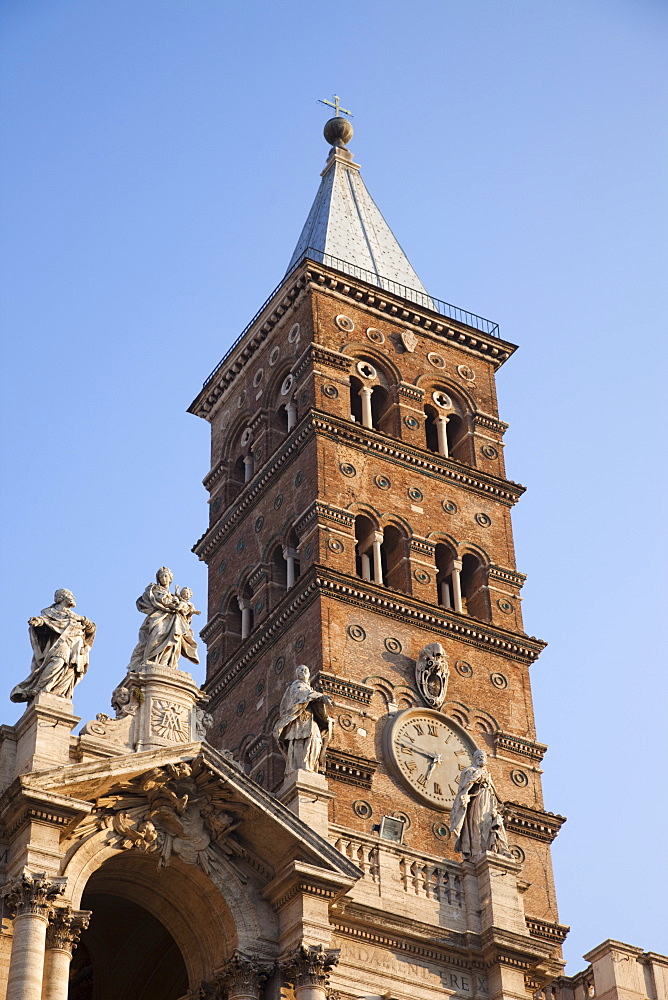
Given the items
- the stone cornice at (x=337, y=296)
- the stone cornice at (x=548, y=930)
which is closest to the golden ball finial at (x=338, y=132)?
the stone cornice at (x=337, y=296)

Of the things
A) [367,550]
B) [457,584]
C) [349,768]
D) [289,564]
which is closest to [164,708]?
[349,768]

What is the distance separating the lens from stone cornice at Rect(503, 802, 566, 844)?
4822cm

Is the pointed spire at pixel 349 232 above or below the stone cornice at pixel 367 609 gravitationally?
above

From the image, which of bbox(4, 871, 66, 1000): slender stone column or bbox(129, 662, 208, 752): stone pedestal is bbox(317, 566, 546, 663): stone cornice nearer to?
bbox(129, 662, 208, 752): stone pedestal

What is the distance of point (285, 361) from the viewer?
56.4m

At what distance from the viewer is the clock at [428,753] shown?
4734 cm

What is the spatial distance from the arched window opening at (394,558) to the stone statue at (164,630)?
688 inches

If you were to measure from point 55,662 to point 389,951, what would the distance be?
25.5 ft

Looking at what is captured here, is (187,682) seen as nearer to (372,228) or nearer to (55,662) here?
(55,662)

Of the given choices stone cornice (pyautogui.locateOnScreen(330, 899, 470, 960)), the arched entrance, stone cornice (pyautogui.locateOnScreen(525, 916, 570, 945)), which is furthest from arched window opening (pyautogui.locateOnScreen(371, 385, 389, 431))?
stone cornice (pyautogui.locateOnScreen(330, 899, 470, 960))

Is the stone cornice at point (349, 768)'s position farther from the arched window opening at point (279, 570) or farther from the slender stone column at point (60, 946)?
the slender stone column at point (60, 946)

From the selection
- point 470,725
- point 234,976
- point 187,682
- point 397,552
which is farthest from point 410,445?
point 234,976

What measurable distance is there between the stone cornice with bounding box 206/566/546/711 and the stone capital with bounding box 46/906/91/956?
20273 mm

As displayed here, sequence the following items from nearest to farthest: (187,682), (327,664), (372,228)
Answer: (187,682) < (327,664) < (372,228)
